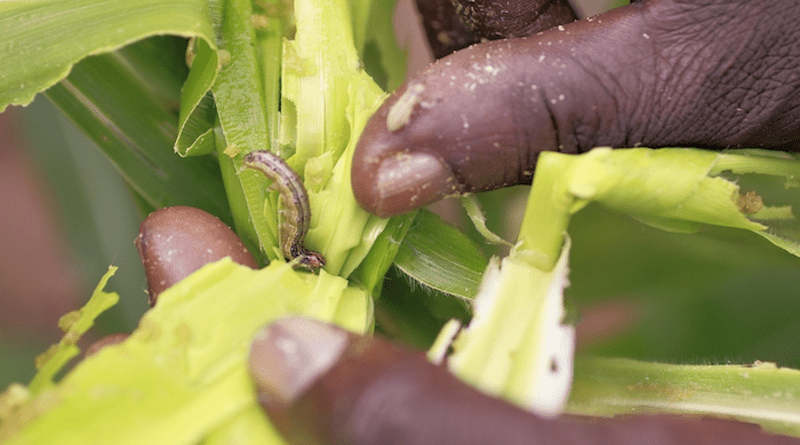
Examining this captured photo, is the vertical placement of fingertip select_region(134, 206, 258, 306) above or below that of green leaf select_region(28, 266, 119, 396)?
above

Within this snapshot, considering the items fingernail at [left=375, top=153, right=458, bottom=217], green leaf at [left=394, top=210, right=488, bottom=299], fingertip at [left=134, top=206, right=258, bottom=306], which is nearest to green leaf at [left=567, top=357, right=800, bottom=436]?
green leaf at [left=394, top=210, right=488, bottom=299]

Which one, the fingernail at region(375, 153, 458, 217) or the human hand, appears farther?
the fingernail at region(375, 153, 458, 217)

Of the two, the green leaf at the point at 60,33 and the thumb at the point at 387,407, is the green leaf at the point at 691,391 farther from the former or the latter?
the green leaf at the point at 60,33

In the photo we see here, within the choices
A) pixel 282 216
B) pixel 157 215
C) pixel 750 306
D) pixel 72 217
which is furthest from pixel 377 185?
pixel 750 306

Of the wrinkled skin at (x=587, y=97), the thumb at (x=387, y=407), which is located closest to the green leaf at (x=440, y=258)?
the wrinkled skin at (x=587, y=97)

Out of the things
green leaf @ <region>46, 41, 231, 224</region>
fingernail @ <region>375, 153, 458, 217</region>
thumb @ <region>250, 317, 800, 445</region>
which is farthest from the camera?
green leaf @ <region>46, 41, 231, 224</region>

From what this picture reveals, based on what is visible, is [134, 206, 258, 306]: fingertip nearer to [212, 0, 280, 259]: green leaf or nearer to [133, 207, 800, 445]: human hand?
[212, 0, 280, 259]: green leaf

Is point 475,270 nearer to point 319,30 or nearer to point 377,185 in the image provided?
point 377,185
